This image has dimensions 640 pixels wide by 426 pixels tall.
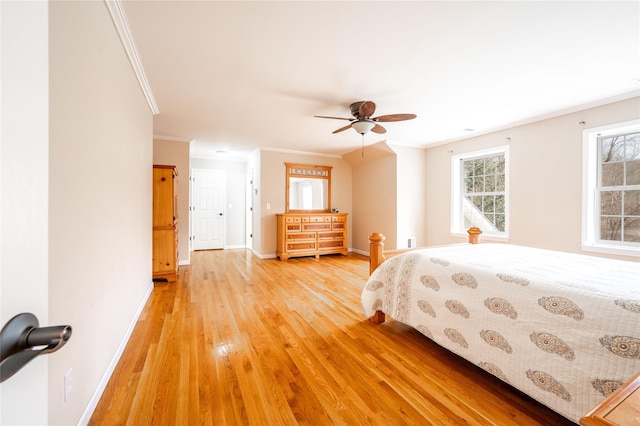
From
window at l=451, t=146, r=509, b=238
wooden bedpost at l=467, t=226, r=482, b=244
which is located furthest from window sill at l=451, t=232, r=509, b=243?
wooden bedpost at l=467, t=226, r=482, b=244

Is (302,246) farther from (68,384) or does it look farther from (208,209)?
(68,384)

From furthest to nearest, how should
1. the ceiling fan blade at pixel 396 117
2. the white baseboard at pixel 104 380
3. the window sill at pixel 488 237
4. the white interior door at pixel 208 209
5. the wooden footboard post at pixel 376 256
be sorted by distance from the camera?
the white interior door at pixel 208 209
the window sill at pixel 488 237
the ceiling fan blade at pixel 396 117
the wooden footboard post at pixel 376 256
the white baseboard at pixel 104 380

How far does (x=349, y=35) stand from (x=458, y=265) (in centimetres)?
188

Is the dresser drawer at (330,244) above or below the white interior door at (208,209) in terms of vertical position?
below

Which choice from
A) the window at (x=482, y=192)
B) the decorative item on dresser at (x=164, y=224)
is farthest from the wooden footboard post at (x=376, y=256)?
the decorative item on dresser at (x=164, y=224)

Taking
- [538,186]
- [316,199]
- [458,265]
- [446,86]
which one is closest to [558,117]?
[538,186]

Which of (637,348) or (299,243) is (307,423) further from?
(299,243)

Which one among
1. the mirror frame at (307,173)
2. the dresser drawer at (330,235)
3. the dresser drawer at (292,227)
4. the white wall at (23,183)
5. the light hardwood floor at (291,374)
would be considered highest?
the mirror frame at (307,173)

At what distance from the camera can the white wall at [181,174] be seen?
15.7 feet

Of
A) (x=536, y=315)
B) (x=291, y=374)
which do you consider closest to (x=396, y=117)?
(x=536, y=315)

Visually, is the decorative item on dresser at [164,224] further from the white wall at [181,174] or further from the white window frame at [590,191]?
the white window frame at [590,191]

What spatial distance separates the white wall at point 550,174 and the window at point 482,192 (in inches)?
7.1

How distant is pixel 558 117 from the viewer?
3.48 m

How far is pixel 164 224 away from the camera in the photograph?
12.4ft
